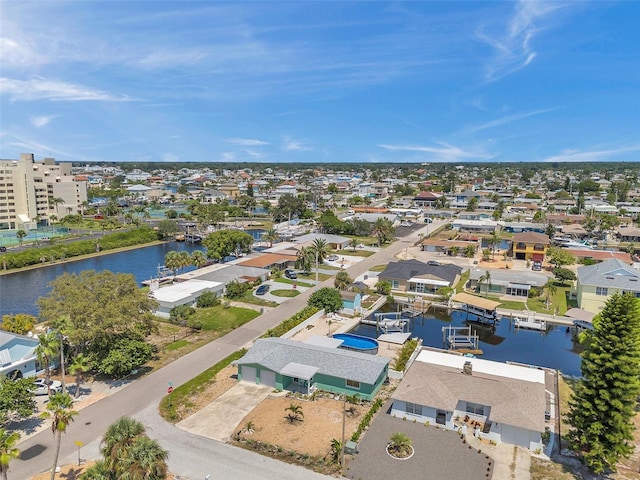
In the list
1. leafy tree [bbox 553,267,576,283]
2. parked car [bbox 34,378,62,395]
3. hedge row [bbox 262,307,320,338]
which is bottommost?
parked car [bbox 34,378,62,395]

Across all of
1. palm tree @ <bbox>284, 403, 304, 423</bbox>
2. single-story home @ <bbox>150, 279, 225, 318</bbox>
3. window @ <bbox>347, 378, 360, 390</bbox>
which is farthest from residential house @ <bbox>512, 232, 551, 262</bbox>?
palm tree @ <bbox>284, 403, 304, 423</bbox>

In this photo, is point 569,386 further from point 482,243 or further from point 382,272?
point 482,243

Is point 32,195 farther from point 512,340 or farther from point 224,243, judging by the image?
point 512,340

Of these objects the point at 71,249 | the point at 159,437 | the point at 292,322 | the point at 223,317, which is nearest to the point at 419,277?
the point at 292,322

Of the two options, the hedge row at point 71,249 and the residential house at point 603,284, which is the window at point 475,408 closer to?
the residential house at point 603,284

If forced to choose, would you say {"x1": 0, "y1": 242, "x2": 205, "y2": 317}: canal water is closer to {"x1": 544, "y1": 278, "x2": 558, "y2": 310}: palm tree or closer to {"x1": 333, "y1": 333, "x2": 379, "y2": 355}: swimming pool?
{"x1": 333, "y1": 333, "x2": 379, "y2": 355}: swimming pool

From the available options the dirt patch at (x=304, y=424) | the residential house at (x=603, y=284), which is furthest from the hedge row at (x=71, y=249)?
the residential house at (x=603, y=284)

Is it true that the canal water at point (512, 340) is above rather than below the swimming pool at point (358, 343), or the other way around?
below
